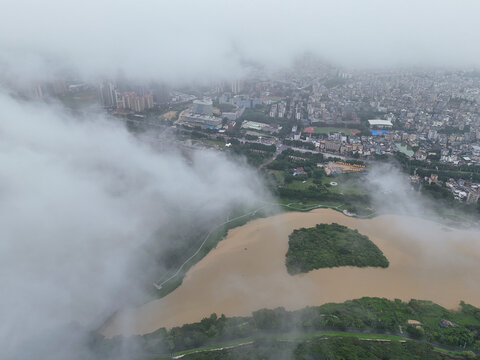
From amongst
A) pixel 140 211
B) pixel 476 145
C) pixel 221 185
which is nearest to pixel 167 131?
pixel 221 185

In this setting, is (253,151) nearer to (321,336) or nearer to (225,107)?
(225,107)

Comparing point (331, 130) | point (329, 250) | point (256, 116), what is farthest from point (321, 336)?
point (256, 116)

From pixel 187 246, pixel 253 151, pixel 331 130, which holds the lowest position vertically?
Answer: pixel 187 246

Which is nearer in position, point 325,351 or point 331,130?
point 325,351

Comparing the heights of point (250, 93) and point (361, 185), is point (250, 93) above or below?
above

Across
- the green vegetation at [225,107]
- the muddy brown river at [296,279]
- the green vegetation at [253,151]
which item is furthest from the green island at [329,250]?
the green vegetation at [225,107]

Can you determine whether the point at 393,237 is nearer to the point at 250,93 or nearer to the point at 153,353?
the point at 153,353
